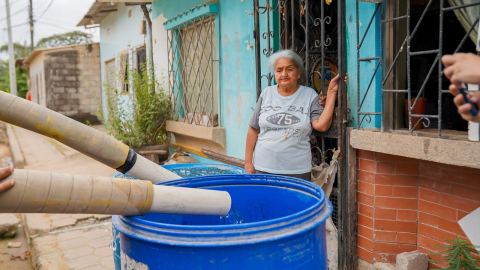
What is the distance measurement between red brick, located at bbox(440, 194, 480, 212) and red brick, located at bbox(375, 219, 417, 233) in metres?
0.32

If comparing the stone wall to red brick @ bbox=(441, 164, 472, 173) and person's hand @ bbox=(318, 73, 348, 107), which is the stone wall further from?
red brick @ bbox=(441, 164, 472, 173)

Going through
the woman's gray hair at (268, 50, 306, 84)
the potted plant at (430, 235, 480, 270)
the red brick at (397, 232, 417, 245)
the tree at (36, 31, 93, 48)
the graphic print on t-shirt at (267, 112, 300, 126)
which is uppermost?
the tree at (36, 31, 93, 48)

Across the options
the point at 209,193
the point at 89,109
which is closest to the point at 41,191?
the point at 209,193

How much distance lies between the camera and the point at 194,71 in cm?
587

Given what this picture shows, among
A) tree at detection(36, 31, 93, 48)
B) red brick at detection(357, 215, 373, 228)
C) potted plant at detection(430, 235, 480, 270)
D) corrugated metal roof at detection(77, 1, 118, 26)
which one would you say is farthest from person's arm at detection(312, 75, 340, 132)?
tree at detection(36, 31, 93, 48)

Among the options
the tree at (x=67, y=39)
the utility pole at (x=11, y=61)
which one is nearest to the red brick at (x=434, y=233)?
the utility pole at (x=11, y=61)

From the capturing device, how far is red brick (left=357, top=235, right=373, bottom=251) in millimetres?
2857

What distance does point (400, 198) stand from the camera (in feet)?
8.90

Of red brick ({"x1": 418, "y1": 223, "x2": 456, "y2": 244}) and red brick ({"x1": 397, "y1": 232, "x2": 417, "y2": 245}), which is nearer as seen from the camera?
red brick ({"x1": 418, "y1": 223, "x2": 456, "y2": 244})

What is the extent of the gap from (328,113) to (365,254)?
1101 millimetres

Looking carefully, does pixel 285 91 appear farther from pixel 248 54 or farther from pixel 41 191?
pixel 41 191

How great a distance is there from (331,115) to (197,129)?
295 cm

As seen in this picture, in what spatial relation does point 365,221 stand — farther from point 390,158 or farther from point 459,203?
point 459,203

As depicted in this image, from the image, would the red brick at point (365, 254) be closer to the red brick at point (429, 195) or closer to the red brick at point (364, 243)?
the red brick at point (364, 243)
